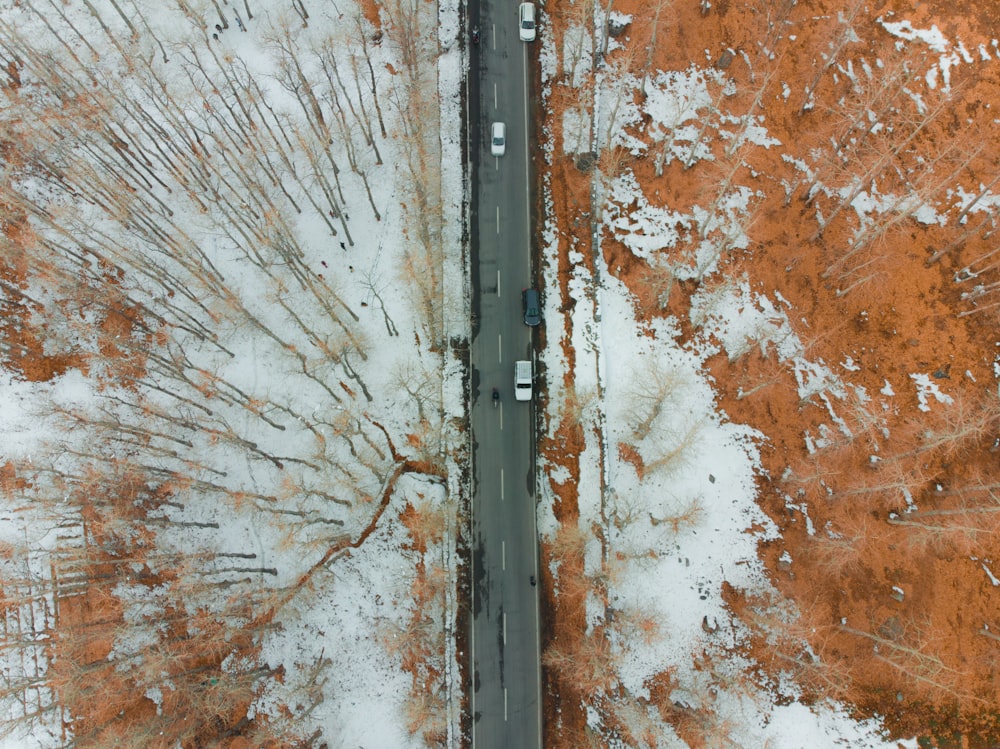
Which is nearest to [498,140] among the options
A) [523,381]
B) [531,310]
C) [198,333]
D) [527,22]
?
[527,22]

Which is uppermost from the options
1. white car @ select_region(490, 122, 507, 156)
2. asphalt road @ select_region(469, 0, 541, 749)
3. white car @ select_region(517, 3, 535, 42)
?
white car @ select_region(517, 3, 535, 42)

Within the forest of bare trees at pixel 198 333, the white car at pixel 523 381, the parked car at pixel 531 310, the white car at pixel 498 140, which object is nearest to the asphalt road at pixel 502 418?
the white car at pixel 498 140

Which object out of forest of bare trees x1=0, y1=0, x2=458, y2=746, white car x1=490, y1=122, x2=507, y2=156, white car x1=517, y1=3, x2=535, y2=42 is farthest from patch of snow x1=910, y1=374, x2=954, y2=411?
white car x1=517, y1=3, x2=535, y2=42

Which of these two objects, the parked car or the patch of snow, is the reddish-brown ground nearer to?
the patch of snow

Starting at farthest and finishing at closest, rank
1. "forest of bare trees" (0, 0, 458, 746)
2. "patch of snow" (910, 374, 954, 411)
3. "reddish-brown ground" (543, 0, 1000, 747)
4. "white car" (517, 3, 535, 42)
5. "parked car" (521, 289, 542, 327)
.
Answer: "white car" (517, 3, 535, 42) < "parked car" (521, 289, 542, 327) < "patch of snow" (910, 374, 954, 411) < "forest of bare trees" (0, 0, 458, 746) < "reddish-brown ground" (543, 0, 1000, 747)

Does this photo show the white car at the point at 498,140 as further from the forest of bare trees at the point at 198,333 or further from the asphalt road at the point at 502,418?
the forest of bare trees at the point at 198,333

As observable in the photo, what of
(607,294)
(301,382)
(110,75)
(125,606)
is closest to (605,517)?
(607,294)

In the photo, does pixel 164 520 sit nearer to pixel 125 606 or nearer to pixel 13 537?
pixel 125 606
